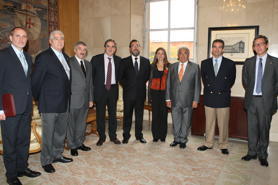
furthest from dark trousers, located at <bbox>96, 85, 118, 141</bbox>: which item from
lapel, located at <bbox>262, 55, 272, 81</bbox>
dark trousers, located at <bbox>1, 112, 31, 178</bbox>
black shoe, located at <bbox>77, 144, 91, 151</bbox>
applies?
lapel, located at <bbox>262, 55, 272, 81</bbox>

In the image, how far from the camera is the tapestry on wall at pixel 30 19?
15.2ft

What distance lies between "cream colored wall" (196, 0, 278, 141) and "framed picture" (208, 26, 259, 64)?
10 centimetres

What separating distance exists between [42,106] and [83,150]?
4.13 feet

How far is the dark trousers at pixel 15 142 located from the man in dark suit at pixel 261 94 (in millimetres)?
3004

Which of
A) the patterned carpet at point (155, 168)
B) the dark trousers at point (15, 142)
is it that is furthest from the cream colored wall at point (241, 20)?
the dark trousers at point (15, 142)

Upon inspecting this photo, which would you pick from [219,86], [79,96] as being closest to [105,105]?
[79,96]

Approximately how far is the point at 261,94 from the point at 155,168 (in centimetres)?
179

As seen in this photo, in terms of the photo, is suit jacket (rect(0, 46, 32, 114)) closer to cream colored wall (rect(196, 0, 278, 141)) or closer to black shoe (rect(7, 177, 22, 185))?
black shoe (rect(7, 177, 22, 185))

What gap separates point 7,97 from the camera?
8.65 feet

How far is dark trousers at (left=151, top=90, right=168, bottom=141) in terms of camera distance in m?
4.32

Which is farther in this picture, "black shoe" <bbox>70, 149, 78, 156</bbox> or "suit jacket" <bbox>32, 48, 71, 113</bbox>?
"black shoe" <bbox>70, 149, 78, 156</bbox>

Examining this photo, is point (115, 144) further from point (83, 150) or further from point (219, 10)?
point (219, 10)

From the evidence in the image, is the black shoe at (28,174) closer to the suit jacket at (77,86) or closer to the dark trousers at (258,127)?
the suit jacket at (77,86)

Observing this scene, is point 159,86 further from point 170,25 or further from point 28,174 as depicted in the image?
point 28,174
